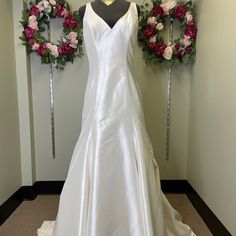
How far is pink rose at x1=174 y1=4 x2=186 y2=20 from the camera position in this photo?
91.6 inches

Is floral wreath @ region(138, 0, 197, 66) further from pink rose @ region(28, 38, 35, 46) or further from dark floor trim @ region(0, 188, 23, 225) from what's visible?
dark floor trim @ region(0, 188, 23, 225)

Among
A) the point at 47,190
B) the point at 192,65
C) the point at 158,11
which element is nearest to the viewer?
the point at 158,11

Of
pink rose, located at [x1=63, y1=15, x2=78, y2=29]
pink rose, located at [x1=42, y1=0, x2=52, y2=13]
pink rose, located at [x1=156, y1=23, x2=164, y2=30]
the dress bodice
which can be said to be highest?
pink rose, located at [x1=42, y1=0, x2=52, y2=13]

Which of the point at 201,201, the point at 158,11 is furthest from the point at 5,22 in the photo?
the point at 201,201

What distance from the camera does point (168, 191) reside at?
Answer: 107 inches

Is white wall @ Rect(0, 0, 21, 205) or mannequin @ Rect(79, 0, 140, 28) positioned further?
white wall @ Rect(0, 0, 21, 205)

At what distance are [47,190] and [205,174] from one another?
58.6 inches

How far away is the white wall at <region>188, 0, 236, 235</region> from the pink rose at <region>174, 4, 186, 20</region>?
0.13 meters

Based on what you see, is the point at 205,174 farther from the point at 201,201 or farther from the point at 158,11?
the point at 158,11


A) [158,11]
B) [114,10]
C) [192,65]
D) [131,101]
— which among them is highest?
[158,11]

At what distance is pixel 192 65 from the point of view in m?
2.50

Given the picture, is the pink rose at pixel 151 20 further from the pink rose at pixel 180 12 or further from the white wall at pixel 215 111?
the white wall at pixel 215 111

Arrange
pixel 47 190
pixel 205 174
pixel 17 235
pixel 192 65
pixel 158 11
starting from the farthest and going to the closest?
pixel 47 190 → pixel 192 65 → pixel 158 11 → pixel 205 174 → pixel 17 235

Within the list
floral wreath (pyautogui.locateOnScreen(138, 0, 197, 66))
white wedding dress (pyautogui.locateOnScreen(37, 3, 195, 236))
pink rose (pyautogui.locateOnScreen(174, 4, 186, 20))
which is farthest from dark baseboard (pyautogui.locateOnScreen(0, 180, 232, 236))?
pink rose (pyautogui.locateOnScreen(174, 4, 186, 20))
